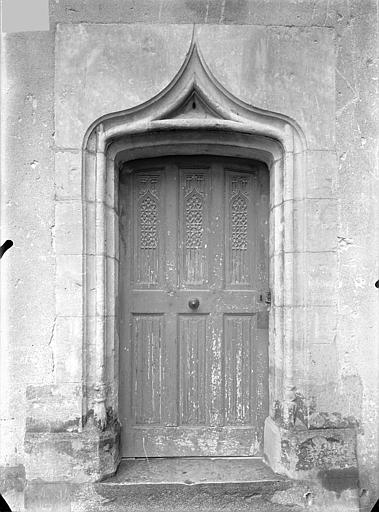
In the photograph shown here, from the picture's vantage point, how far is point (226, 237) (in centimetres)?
339

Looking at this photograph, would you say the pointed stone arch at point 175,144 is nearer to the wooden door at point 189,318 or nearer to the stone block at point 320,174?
the stone block at point 320,174

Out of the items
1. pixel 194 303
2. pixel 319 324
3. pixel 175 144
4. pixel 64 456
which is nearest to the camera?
pixel 64 456

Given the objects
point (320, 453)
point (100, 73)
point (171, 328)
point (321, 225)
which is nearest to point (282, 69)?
point (321, 225)

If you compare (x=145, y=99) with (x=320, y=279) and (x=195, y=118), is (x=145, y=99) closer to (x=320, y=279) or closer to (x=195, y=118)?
(x=195, y=118)

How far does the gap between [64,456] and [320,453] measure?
1597mm

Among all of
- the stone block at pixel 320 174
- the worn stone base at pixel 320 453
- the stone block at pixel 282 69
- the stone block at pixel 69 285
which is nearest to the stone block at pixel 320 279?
the stone block at pixel 320 174

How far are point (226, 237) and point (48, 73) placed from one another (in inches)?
62.5

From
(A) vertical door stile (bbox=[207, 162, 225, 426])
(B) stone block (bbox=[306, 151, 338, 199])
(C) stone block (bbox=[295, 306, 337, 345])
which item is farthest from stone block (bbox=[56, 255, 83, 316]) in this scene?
(B) stone block (bbox=[306, 151, 338, 199])

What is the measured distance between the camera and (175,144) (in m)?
3.22

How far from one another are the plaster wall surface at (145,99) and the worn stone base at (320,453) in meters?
0.11

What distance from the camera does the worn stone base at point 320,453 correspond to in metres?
2.99

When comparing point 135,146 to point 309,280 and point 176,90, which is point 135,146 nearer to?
point 176,90

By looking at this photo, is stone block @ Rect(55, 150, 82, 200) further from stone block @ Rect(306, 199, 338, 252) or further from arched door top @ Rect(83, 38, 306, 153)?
stone block @ Rect(306, 199, 338, 252)

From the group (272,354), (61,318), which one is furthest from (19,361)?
(272,354)
